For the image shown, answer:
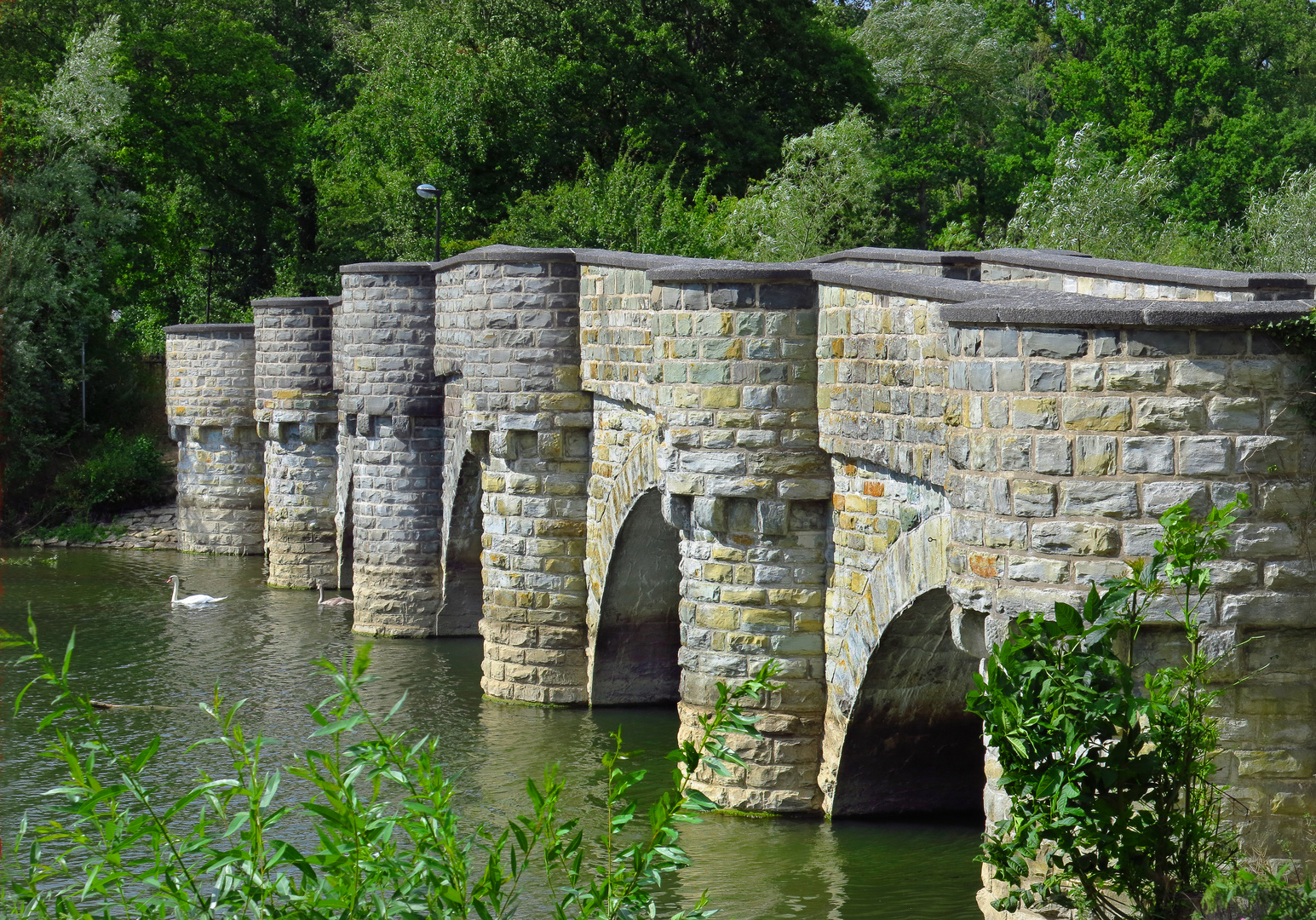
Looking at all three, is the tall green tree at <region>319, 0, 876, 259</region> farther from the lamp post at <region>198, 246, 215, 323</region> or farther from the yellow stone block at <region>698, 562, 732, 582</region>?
the yellow stone block at <region>698, 562, 732, 582</region>

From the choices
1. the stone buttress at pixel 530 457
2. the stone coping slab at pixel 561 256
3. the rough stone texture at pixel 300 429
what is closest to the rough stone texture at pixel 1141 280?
the stone coping slab at pixel 561 256

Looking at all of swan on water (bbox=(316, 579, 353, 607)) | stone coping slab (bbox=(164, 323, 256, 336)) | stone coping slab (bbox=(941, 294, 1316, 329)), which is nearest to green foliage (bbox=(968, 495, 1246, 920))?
stone coping slab (bbox=(941, 294, 1316, 329))

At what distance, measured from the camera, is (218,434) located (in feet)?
91.3

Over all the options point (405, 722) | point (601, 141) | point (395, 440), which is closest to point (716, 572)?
point (405, 722)

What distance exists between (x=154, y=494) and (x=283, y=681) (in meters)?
16.0

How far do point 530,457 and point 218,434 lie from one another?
14.2 meters

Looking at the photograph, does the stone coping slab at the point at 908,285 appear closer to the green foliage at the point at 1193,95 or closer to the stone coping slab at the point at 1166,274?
the stone coping slab at the point at 1166,274

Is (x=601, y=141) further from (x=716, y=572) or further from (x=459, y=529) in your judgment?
(x=716, y=572)

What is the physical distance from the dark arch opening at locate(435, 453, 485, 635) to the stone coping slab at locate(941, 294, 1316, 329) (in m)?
11.8

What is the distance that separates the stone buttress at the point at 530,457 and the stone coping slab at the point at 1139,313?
818 cm

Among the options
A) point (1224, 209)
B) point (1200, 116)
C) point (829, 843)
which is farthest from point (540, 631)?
point (1200, 116)

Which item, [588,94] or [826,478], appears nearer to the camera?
[826,478]

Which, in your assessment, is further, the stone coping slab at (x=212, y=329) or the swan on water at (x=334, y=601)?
the stone coping slab at (x=212, y=329)

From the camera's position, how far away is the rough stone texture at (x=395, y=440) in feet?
62.6
